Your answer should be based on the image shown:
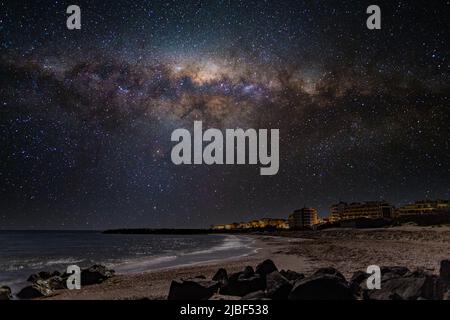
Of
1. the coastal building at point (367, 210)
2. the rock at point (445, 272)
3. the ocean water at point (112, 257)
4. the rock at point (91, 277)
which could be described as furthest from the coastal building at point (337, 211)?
the rock at point (445, 272)

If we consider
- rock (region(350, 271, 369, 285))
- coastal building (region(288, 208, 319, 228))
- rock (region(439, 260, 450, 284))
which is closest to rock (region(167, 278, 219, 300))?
rock (region(350, 271, 369, 285))

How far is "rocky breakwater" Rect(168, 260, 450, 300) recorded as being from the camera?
28.5 feet

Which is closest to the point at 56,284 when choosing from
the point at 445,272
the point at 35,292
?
the point at 35,292

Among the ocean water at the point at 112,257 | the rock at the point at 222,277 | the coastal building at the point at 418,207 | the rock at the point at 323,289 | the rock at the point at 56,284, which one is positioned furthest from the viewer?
the coastal building at the point at 418,207

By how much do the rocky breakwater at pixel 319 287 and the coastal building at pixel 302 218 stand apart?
156768mm

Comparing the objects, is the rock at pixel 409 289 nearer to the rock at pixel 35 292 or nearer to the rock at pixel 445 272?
the rock at pixel 445 272

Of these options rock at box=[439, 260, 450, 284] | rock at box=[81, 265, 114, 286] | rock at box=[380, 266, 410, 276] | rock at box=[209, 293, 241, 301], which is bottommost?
rock at box=[81, 265, 114, 286]

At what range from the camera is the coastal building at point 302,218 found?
538 ft

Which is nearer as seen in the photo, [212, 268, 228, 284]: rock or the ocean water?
[212, 268, 228, 284]: rock

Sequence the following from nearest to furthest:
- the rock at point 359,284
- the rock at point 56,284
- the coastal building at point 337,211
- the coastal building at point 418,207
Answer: the rock at point 359,284
the rock at point 56,284
the coastal building at point 418,207
the coastal building at point 337,211

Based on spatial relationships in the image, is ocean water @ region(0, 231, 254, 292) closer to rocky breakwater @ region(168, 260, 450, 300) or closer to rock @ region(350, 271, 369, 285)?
rocky breakwater @ region(168, 260, 450, 300)

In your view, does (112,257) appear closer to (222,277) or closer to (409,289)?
(222,277)
